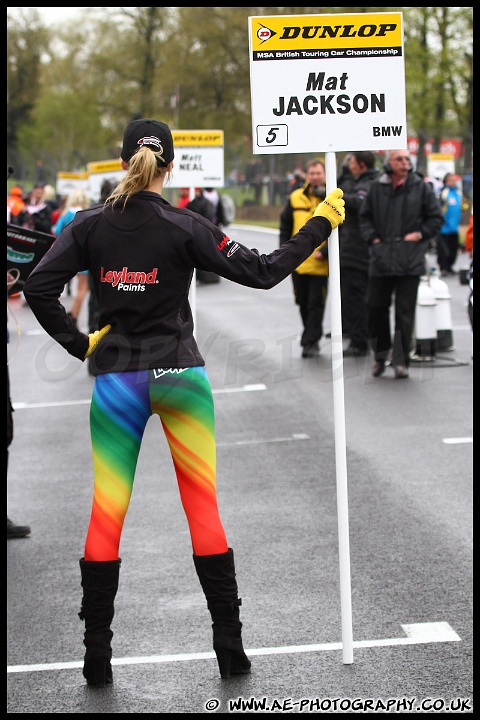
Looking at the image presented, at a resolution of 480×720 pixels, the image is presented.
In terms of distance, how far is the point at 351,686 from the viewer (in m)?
4.21

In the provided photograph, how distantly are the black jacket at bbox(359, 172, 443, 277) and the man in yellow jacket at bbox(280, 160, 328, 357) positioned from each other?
1026 millimetres

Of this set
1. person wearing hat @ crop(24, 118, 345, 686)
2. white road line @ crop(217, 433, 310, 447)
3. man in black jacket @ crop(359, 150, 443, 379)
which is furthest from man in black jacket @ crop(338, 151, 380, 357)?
person wearing hat @ crop(24, 118, 345, 686)

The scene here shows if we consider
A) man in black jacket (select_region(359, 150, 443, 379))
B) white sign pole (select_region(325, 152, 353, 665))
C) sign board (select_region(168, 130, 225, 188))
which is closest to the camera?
white sign pole (select_region(325, 152, 353, 665))

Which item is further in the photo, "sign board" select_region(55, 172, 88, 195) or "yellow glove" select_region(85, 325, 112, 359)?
"sign board" select_region(55, 172, 88, 195)

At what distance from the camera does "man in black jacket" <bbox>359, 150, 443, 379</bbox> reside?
10.8 m

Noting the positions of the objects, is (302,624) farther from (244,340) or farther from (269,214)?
(269,214)

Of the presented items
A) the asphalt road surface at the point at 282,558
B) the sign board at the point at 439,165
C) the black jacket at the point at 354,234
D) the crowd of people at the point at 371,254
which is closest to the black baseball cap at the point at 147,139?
the asphalt road surface at the point at 282,558

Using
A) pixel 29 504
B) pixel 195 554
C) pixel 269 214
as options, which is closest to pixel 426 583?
pixel 195 554

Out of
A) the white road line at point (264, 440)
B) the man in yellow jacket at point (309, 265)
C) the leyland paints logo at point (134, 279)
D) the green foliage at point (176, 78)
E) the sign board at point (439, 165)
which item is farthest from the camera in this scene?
the green foliage at point (176, 78)

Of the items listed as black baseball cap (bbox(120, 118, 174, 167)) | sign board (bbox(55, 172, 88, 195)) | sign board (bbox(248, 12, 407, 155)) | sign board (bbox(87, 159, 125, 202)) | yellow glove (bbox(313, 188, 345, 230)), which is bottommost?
yellow glove (bbox(313, 188, 345, 230))

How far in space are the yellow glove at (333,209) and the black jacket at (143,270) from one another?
27 centimetres

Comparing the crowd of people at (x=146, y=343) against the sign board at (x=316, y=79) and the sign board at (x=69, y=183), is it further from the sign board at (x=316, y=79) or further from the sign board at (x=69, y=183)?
the sign board at (x=69, y=183)

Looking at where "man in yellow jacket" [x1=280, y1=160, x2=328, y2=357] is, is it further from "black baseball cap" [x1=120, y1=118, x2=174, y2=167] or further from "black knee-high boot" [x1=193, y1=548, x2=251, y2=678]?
"black knee-high boot" [x1=193, y1=548, x2=251, y2=678]

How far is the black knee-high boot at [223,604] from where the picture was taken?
4.28m
